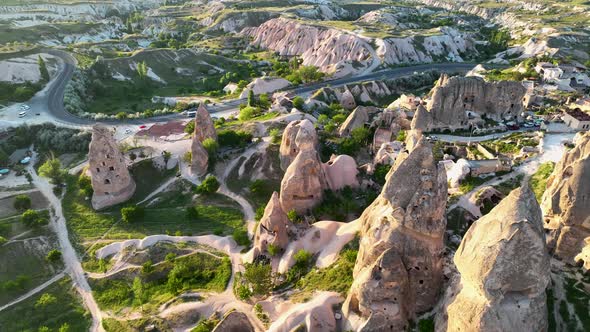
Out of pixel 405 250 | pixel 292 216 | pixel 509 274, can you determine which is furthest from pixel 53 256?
pixel 509 274

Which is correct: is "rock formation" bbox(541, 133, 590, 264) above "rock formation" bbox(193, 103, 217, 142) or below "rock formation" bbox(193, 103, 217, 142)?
above

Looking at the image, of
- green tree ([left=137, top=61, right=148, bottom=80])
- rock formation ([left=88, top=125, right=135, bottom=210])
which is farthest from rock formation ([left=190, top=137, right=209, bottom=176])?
green tree ([left=137, top=61, right=148, bottom=80])

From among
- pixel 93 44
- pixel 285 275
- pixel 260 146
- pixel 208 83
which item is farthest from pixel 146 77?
pixel 285 275

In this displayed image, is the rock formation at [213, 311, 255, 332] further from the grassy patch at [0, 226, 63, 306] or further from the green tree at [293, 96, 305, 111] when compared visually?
the green tree at [293, 96, 305, 111]

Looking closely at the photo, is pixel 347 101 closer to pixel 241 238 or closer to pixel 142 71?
pixel 241 238

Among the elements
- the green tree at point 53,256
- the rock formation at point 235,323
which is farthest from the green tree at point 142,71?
the rock formation at point 235,323

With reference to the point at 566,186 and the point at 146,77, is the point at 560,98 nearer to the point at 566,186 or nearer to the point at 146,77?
the point at 566,186
